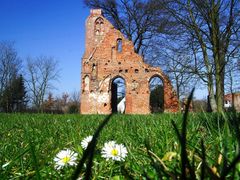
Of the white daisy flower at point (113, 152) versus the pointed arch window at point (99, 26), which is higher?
the pointed arch window at point (99, 26)

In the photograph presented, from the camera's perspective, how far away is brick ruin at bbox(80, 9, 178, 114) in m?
27.1

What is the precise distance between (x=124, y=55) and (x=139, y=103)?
4.47 meters

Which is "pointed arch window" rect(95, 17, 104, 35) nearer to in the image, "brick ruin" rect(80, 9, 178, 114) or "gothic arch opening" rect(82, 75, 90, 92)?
"brick ruin" rect(80, 9, 178, 114)

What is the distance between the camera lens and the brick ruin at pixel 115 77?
2708 centimetres

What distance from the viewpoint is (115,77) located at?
28281mm

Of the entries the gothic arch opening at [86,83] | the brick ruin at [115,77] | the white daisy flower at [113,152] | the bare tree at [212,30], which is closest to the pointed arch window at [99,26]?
the brick ruin at [115,77]

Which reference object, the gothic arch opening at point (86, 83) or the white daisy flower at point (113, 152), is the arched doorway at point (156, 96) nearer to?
the gothic arch opening at point (86, 83)

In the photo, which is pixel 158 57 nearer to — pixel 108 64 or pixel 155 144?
pixel 108 64

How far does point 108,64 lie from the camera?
28500 mm

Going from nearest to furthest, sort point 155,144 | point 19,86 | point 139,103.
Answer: point 155,144, point 139,103, point 19,86

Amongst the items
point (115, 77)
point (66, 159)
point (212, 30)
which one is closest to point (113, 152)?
point (66, 159)

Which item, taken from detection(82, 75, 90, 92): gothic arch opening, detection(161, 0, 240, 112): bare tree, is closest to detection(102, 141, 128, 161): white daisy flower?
detection(161, 0, 240, 112): bare tree

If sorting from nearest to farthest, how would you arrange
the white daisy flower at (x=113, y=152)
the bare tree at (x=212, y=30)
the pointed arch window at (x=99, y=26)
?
the white daisy flower at (x=113, y=152)
the bare tree at (x=212, y=30)
the pointed arch window at (x=99, y=26)

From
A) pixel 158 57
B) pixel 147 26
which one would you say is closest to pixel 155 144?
pixel 158 57
